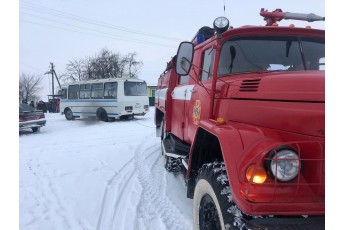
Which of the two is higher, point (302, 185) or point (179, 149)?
point (302, 185)

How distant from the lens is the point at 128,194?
4.98 meters

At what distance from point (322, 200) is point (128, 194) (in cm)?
350

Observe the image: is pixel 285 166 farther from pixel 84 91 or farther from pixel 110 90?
pixel 84 91

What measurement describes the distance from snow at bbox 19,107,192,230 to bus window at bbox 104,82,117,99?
10.3 metres

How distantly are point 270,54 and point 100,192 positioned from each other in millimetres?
3449

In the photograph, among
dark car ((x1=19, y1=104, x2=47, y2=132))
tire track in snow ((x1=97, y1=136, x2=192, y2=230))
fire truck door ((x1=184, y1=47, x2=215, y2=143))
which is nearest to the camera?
fire truck door ((x1=184, y1=47, x2=215, y2=143))

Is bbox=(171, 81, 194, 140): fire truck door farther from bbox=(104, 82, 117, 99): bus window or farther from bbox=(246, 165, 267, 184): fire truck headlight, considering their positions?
bbox=(104, 82, 117, 99): bus window

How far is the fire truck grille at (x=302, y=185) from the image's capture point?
1999 mm

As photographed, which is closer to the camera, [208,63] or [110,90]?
[208,63]

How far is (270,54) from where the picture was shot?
338 centimetres

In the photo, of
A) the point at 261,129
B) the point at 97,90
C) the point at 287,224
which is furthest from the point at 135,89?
the point at 287,224

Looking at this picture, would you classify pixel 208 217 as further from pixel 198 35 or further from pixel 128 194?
pixel 198 35

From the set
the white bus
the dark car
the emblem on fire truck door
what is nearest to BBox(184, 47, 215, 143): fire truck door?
the emblem on fire truck door

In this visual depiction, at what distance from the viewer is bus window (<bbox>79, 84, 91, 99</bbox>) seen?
20422 millimetres
